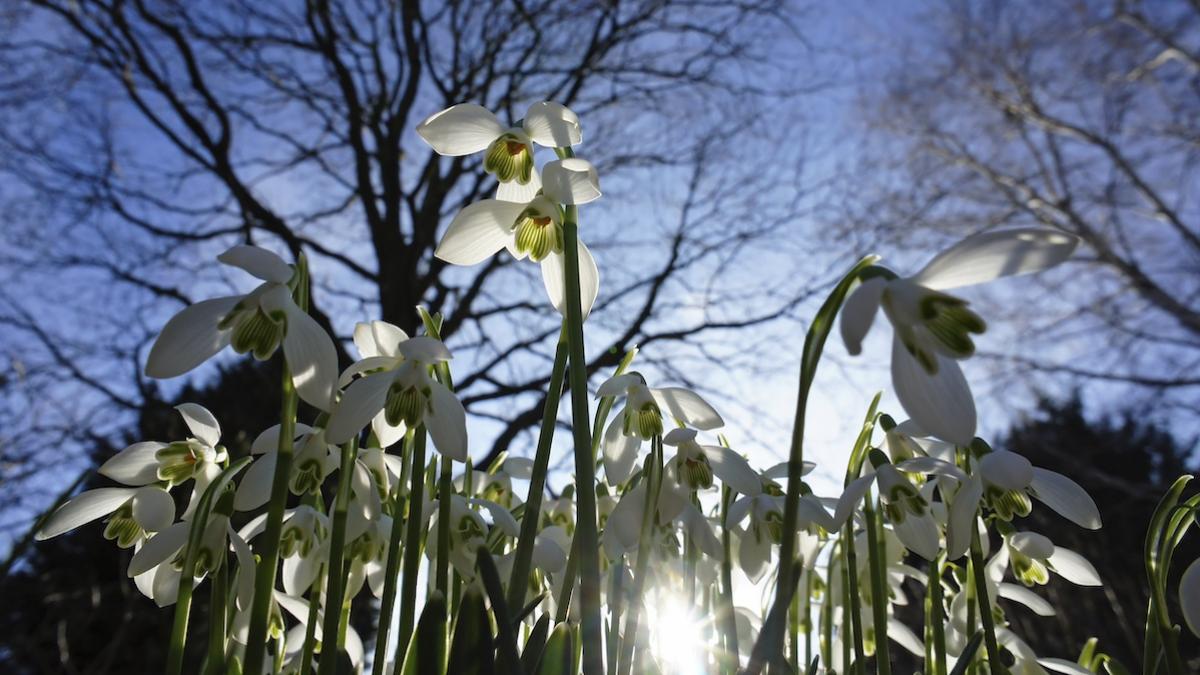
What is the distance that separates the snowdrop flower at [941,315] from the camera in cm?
63

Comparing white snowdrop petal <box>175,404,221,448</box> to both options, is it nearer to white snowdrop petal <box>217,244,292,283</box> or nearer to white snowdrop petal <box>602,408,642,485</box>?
white snowdrop petal <box>217,244,292,283</box>

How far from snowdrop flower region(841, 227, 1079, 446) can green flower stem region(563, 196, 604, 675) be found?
0.88 feet

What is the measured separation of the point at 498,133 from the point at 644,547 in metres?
0.55

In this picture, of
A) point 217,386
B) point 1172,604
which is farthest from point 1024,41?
point 217,386

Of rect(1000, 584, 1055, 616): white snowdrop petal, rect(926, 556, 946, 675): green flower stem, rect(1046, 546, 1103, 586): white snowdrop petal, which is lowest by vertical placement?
rect(926, 556, 946, 675): green flower stem

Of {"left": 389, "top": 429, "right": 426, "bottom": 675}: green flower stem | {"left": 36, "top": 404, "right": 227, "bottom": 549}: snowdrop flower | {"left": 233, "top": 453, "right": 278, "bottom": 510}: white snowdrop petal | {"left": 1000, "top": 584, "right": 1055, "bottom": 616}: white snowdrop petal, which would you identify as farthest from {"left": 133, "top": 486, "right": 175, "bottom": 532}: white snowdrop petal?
{"left": 1000, "top": 584, "right": 1055, "bottom": 616}: white snowdrop petal

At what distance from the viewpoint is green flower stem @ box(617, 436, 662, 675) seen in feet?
2.96

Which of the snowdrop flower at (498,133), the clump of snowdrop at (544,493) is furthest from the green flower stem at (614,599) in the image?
the snowdrop flower at (498,133)

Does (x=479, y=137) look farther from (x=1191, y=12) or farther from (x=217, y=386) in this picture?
(x=1191, y=12)

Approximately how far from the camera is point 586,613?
0.68 meters

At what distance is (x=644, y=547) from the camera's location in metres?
0.92

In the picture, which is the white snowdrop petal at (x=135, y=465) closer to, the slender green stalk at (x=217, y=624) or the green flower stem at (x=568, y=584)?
the slender green stalk at (x=217, y=624)

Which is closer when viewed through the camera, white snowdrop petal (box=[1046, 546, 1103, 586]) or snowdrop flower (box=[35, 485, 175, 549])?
snowdrop flower (box=[35, 485, 175, 549])

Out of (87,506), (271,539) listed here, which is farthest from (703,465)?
(87,506)
